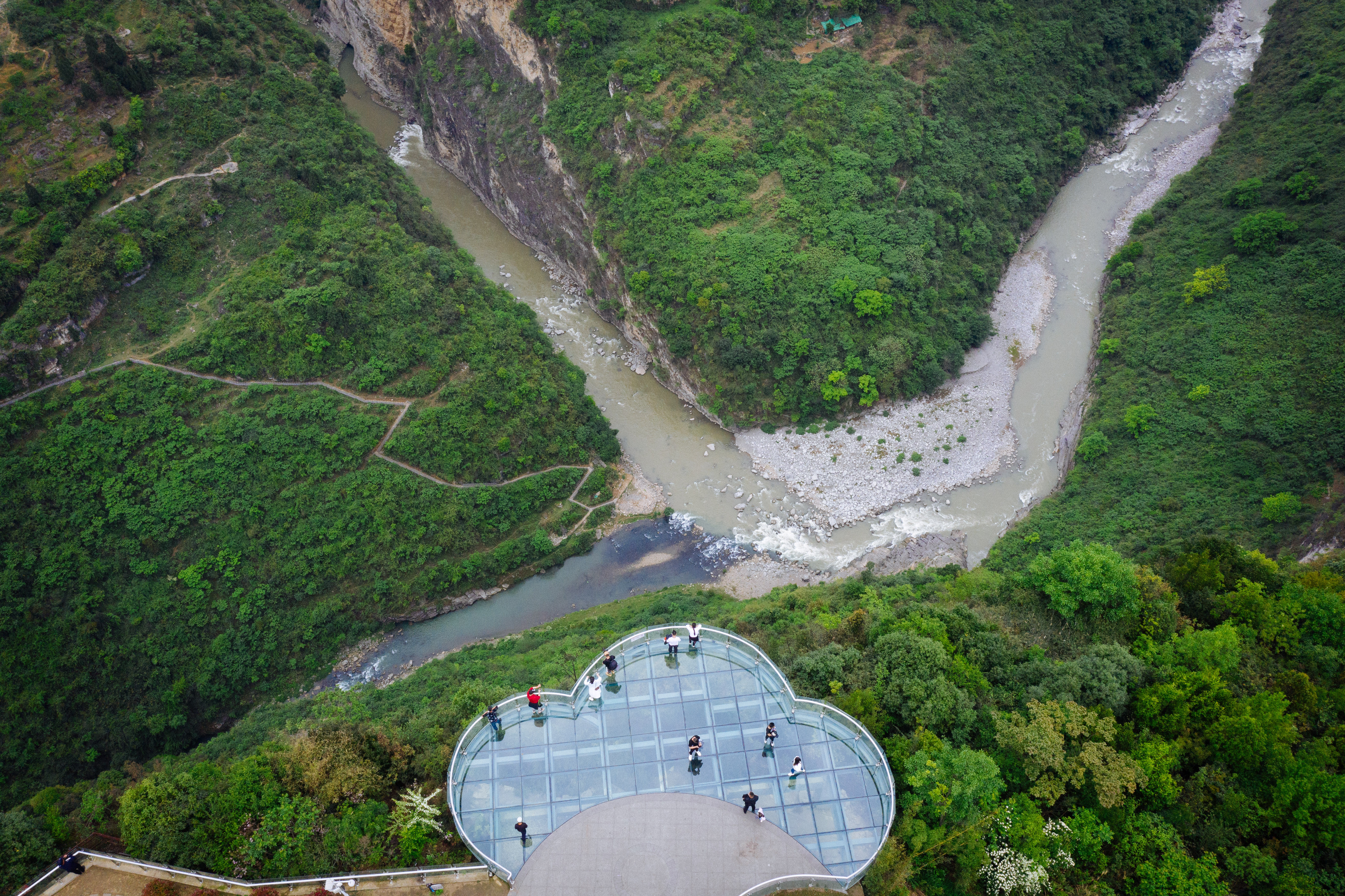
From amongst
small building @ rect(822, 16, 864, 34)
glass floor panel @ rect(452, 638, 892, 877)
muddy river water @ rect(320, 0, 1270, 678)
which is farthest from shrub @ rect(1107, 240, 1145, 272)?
glass floor panel @ rect(452, 638, 892, 877)

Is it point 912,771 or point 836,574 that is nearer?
point 912,771

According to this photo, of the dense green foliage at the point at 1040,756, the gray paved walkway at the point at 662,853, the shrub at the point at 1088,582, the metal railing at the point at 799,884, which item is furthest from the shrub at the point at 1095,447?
the gray paved walkway at the point at 662,853

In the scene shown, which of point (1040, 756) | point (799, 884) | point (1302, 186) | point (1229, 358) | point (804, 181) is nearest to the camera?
point (799, 884)

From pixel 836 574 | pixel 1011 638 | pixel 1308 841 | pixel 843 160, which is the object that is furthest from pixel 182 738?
pixel 843 160

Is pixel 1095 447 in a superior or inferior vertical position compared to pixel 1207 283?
inferior

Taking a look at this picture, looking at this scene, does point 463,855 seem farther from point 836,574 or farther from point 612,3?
point 612,3

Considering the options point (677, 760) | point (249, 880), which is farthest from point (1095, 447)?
point (249, 880)

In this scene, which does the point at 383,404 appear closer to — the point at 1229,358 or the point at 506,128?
the point at 506,128
